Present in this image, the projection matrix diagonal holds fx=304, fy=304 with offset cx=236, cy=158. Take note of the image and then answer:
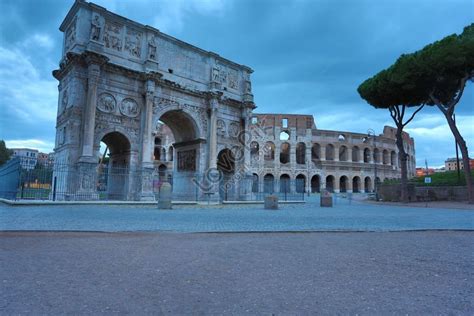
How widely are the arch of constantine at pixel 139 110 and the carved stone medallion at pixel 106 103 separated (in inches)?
2.1

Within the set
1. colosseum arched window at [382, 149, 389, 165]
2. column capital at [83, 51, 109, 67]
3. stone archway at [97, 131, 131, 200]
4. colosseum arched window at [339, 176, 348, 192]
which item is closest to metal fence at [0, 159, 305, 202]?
stone archway at [97, 131, 131, 200]

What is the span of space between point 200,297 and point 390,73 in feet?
73.2

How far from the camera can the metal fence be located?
13414mm

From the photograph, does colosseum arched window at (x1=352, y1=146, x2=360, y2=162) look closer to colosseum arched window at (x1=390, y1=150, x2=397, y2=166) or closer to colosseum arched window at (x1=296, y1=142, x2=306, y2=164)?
colosseum arched window at (x1=390, y1=150, x2=397, y2=166)

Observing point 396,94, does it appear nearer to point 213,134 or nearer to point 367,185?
point 213,134

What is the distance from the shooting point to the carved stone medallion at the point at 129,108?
1719cm

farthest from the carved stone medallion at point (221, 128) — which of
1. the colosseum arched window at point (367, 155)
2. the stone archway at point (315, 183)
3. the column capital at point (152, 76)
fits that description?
the colosseum arched window at point (367, 155)

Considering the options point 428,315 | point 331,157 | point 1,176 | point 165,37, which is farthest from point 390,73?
point 331,157

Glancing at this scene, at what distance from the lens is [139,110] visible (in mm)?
A: 17812

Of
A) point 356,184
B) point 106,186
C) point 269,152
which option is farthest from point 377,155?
point 106,186

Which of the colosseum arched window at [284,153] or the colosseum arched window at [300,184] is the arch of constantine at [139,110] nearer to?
the colosseum arched window at [300,184]

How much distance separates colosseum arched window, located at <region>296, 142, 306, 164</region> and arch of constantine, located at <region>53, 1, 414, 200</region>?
81.6 ft

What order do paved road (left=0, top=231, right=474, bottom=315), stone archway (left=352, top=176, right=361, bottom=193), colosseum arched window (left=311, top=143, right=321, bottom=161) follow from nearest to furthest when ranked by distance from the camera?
paved road (left=0, top=231, right=474, bottom=315)
colosseum arched window (left=311, top=143, right=321, bottom=161)
stone archway (left=352, top=176, right=361, bottom=193)

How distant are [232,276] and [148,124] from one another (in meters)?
15.6
